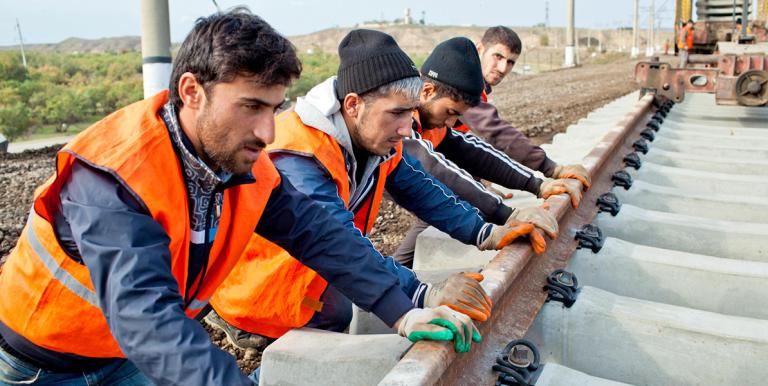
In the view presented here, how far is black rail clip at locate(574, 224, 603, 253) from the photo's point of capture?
312cm

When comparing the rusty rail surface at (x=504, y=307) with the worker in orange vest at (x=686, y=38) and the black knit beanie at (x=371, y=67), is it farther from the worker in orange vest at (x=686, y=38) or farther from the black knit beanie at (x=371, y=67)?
the worker in orange vest at (x=686, y=38)

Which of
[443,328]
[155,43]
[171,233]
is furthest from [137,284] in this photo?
[155,43]

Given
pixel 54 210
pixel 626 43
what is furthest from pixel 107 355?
pixel 626 43

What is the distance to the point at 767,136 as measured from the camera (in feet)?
20.6

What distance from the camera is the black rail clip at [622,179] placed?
438 cm

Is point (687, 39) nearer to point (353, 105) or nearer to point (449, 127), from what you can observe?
point (449, 127)

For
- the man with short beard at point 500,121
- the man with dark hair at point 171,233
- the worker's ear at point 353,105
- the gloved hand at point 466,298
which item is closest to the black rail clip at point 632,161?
the man with short beard at point 500,121

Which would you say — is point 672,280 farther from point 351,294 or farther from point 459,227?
point 351,294

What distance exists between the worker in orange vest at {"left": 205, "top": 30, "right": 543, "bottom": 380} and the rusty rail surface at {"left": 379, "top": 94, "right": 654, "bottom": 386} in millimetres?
132

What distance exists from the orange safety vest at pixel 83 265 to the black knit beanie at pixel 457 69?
62.2 inches

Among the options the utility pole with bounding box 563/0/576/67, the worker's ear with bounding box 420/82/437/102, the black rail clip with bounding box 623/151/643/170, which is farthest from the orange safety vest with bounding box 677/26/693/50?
the utility pole with bounding box 563/0/576/67

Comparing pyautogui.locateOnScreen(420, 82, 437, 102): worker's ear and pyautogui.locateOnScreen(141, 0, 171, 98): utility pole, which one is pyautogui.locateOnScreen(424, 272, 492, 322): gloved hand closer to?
pyautogui.locateOnScreen(420, 82, 437, 102): worker's ear

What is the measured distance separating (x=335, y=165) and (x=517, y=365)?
95 cm

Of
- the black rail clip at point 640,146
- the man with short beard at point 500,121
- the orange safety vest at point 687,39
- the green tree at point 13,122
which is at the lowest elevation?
the green tree at point 13,122
